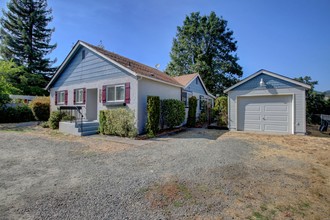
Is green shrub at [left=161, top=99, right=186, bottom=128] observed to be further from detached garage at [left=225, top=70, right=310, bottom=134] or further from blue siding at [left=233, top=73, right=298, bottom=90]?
blue siding at [left=233, top=73, right=298, bottom=90]

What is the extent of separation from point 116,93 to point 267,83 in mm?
9490

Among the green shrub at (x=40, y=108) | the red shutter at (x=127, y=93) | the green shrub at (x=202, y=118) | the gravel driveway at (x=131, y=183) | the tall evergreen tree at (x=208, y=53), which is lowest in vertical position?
the gravel driveway at (x=131, y=183)

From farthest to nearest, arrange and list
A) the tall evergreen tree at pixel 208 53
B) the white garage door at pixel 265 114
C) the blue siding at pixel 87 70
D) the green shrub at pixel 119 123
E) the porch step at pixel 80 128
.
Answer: the tall evergreen tree at pixel 208 53 → the blue siding at pixel 87 70 → the white garage door at pixel 265 114 → the porch step at pixel 80 128 → the green shrub at pixel 119 123

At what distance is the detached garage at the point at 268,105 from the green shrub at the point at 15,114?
1878cm

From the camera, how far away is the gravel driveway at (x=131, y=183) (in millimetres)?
2664

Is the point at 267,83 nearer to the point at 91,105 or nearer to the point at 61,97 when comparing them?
the point at 91,105

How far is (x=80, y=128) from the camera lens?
962cm

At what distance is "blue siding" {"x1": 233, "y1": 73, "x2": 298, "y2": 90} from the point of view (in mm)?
10235

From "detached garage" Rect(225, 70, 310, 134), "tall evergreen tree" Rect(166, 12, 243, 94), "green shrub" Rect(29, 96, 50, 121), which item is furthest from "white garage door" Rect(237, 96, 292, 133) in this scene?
"green shrub" Rect(29, 96, 50, 121)

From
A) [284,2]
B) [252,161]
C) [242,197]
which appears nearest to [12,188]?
[242,197]

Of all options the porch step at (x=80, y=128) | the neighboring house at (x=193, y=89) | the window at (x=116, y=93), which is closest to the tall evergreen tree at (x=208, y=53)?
the neighboring house at (x=193, y=89)

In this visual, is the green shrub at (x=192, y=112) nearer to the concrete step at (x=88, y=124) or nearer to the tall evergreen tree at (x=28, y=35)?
the concrete step at (x=88, y=124)

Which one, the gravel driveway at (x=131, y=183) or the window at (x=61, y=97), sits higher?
the window at (x=61, y=97)

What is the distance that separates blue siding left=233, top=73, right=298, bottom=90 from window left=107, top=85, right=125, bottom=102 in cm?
769
